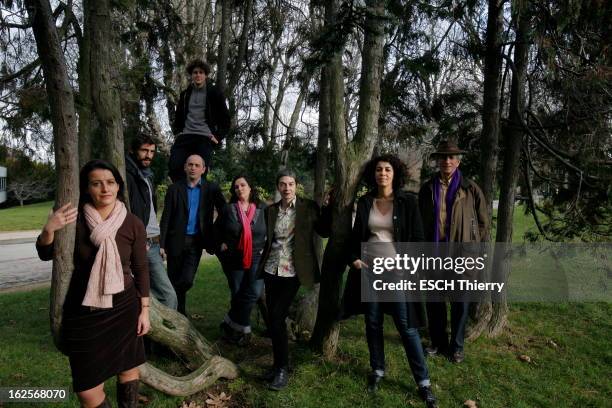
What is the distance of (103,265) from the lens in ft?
8.14

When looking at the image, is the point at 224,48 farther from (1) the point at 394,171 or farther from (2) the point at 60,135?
(2) the point at 60,135

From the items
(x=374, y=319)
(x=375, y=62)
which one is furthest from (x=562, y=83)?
(x=374, y=319)

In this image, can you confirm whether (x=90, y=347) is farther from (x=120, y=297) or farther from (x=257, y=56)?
(x=257, y=56)

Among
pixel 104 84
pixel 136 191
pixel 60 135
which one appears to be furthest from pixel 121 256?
pixel 136 191

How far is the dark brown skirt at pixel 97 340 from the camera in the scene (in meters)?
2.50

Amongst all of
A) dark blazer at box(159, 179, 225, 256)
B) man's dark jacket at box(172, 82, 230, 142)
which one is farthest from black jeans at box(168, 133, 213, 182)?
dark blazer at box(159, 179, 225, 256)

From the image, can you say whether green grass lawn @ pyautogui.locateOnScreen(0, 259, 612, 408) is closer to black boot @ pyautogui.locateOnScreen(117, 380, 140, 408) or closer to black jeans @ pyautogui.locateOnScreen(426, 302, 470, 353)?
black jeans @ pyautogui.locateOnScreen(426, 302, 470, 353)

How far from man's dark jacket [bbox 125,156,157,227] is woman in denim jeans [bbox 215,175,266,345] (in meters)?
0.73

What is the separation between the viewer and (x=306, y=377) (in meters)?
3.74

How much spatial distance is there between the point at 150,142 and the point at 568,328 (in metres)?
4.96

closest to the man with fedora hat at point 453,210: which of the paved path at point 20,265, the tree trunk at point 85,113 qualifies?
the tree trunk at point 85,113

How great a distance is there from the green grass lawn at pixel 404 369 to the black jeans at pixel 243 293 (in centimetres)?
25

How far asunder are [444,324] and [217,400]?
7.24 feet

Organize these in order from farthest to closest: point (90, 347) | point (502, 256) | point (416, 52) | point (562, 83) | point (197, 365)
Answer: point (416, 52)
point (502, 256)
point (562, 83)
point (197, 365)
point (90, 347)
